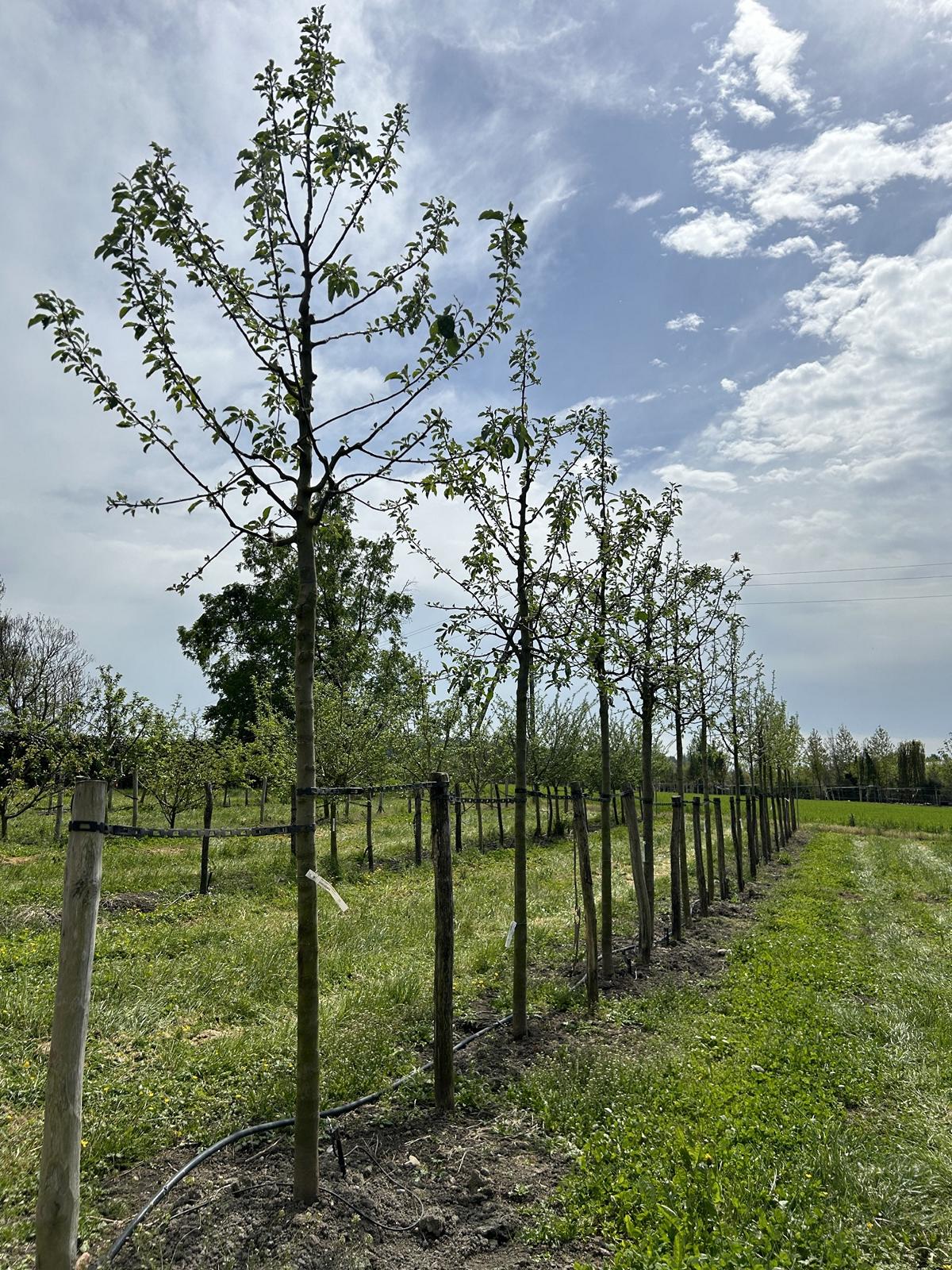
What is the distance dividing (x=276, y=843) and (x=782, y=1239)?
19068 millimetres

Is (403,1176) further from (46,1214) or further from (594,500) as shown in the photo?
(594,500)

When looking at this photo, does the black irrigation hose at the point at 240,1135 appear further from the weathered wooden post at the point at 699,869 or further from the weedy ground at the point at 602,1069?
the weathered wooden post at the point at 699,869

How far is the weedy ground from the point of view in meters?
3.64

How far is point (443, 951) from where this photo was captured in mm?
4996

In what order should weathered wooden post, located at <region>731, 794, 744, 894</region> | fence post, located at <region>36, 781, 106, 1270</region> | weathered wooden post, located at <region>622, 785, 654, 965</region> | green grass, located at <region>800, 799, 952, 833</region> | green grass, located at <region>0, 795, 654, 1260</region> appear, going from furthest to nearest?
green grass, located at <region>800, 799, 952, 833</region> → weathered wooden post, located at <region>731, 794, 744, 894</region> → weathered wooden post, located at <region>622, 785, 654, 965</region> → green grass, located at <region>0, 795, 654, 1260</region> → fence post, located at <region>36, 781, 106, 1270</region>

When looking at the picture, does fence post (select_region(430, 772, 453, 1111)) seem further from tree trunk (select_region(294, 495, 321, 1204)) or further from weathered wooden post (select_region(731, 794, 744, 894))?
weathered wooden post (select_region(731, 794, 744, 894))

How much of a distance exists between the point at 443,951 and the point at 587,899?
6.81 ft

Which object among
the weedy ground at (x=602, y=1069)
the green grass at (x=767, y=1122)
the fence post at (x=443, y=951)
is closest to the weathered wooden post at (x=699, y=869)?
the weedy ground at (x=602, y=1069)

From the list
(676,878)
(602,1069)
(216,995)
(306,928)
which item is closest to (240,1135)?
(306,928)

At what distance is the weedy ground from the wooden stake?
0.26m

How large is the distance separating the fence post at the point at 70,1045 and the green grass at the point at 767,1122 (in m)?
2.15

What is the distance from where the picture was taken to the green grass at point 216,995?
4598 mm

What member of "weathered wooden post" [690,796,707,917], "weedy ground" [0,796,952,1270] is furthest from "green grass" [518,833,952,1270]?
Result: "weathered wooden post" [690,796,707,917]

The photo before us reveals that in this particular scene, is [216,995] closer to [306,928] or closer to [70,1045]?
[306,928]
